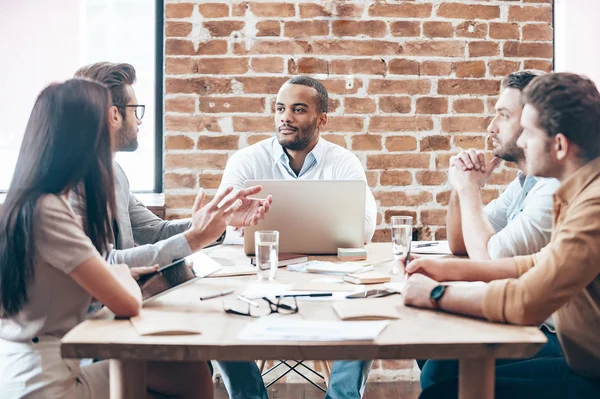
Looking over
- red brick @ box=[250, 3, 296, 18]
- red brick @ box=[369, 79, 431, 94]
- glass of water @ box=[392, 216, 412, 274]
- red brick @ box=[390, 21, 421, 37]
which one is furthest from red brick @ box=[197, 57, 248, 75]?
glass of water @ box=[392, 216, 412, 274]

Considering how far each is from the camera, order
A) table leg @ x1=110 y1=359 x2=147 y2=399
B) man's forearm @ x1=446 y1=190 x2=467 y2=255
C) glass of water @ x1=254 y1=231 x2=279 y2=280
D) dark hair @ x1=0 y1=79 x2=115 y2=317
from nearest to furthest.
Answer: table leg @ x1=110 y1=359 x2=147 y2=399
dark hair @ x1=0 y1=79 x2=115 y2=317
glass of water @ x1=254 y1=231 x2=279 y2=280
man's forearm @ x1=446 y1=190 x2=467 y2=255

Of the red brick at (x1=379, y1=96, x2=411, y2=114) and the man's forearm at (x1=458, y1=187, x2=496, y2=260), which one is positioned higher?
the red brick at (x1=379, y1=96, x2=411, y2=114)

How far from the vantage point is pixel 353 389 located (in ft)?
7.29

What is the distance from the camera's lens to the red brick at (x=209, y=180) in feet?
9.81

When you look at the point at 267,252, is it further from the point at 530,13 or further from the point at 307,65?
the point at 530,13

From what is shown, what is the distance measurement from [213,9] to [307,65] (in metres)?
0.50

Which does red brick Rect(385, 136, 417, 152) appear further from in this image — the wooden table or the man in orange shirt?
the wooden table

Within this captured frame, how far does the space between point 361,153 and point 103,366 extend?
1808mm

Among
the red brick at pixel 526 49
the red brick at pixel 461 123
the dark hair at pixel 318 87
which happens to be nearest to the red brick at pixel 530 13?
the red brick at pixel 526 49

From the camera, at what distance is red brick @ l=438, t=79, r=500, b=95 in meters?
3.03

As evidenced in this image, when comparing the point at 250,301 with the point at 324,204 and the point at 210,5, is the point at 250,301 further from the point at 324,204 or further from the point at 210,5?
the point at 210,5

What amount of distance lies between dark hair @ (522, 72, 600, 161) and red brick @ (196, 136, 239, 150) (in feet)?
5.55

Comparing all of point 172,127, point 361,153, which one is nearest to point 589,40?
point 361,153

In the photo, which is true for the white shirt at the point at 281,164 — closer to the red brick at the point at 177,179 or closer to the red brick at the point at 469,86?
the red brick at the point at 177,179
